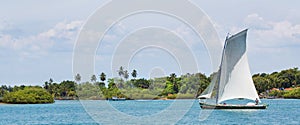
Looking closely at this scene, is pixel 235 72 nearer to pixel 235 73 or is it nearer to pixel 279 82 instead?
pixel 235 73

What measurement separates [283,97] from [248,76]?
274 feet

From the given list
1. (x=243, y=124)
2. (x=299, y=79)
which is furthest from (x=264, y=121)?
(x=299, y=79)

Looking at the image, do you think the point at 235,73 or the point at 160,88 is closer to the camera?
the point at 235,73

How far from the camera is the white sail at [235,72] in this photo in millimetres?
71438

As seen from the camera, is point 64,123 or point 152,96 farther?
point 152,96

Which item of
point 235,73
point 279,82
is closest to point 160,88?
point 279,82

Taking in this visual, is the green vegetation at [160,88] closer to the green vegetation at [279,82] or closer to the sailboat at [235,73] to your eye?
the green vegetation at [279,82]

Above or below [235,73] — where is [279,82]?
above

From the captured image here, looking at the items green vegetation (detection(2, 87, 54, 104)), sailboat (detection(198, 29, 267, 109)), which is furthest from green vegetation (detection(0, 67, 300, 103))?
sailboat (detection(198, 29, 267, 109))

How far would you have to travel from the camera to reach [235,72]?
72062 mm

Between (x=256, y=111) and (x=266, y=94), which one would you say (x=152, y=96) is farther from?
(x=256, y=111)

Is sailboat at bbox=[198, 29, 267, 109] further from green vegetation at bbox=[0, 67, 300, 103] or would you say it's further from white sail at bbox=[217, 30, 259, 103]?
green vegetation at bbox=[0, 67, 300, 103]

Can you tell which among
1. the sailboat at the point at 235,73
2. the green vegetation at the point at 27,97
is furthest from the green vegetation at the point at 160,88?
the sailboat at the point at 235,73

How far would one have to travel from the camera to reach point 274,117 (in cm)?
6762
